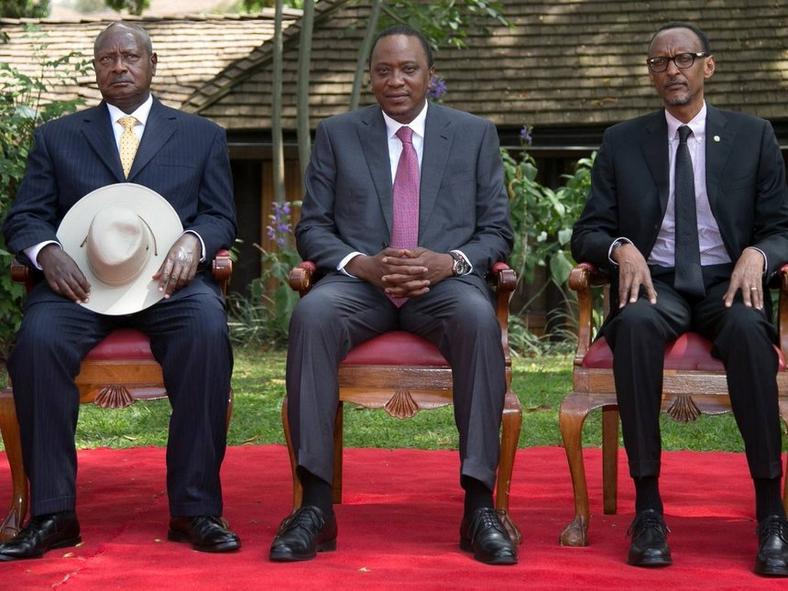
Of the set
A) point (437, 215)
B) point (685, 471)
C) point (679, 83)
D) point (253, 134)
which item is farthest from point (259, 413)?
point (253, 134)

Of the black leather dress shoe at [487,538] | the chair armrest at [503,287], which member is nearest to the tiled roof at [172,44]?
the chair armrest at [503,287]

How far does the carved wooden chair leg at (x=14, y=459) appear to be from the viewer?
5.02 meters

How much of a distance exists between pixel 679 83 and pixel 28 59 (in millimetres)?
13131

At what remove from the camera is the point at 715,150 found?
532cm

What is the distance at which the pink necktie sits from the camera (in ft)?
17.6

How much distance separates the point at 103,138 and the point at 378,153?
1.09 metres

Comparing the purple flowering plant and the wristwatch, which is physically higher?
the wristwatch

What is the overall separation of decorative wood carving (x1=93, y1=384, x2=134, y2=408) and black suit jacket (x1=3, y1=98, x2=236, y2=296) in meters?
0.55

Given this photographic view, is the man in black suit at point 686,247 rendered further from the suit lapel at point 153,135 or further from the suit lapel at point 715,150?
the suit lapel at point 153,135

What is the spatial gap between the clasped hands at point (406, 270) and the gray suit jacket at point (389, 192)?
6.6 inches

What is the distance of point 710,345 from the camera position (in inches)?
193

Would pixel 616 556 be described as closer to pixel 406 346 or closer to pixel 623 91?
pixel 406 346

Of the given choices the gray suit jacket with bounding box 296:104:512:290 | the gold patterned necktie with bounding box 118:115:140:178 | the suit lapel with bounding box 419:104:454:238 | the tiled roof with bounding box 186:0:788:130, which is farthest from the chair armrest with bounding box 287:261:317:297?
the tiled roof with bounding box 186:0:788:130

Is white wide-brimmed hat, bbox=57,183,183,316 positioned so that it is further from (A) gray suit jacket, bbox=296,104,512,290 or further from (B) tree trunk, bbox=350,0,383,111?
(B) tree trunk, bbox=350,0,383,111
